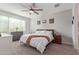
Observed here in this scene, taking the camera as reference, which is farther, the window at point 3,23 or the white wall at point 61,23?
the white wall at point 61,23

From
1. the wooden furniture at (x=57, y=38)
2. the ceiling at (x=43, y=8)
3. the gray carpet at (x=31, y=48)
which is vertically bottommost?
the gray carpet at (x=31, y=48)

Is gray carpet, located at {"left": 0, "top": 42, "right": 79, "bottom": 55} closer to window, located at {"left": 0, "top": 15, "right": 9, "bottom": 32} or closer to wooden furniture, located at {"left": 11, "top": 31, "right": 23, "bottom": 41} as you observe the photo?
wooden furniture, located at {"left": 11, "top": 31, "right": 23, "bottom": 41}

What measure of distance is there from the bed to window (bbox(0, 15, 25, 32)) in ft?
1.15

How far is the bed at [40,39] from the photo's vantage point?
8.17 feet

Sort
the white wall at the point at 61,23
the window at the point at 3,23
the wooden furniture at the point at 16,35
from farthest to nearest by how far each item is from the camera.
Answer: the white wall at the point at 61,23
the wooden furniture at the point at 16,35
the window at the point at 3,23

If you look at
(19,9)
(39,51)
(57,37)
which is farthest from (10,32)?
(57,37)

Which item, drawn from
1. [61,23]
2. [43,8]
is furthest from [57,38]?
[43,8]

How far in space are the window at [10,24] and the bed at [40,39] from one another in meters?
0.35

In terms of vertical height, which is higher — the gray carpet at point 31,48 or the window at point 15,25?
the window at point 15,25

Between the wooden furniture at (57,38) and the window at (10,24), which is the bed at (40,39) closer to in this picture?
the wooden furniture at (57,38)

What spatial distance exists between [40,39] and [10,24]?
116 cm

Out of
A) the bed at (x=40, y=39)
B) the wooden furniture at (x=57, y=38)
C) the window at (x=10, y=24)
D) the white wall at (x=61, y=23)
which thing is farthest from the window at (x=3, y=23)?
the wooden furniture at (x=57, y=38)

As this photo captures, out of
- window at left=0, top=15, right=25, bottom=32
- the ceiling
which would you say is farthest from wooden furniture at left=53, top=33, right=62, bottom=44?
window at left=0, top=15, right=25, bottom=32

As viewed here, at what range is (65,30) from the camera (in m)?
2.54
